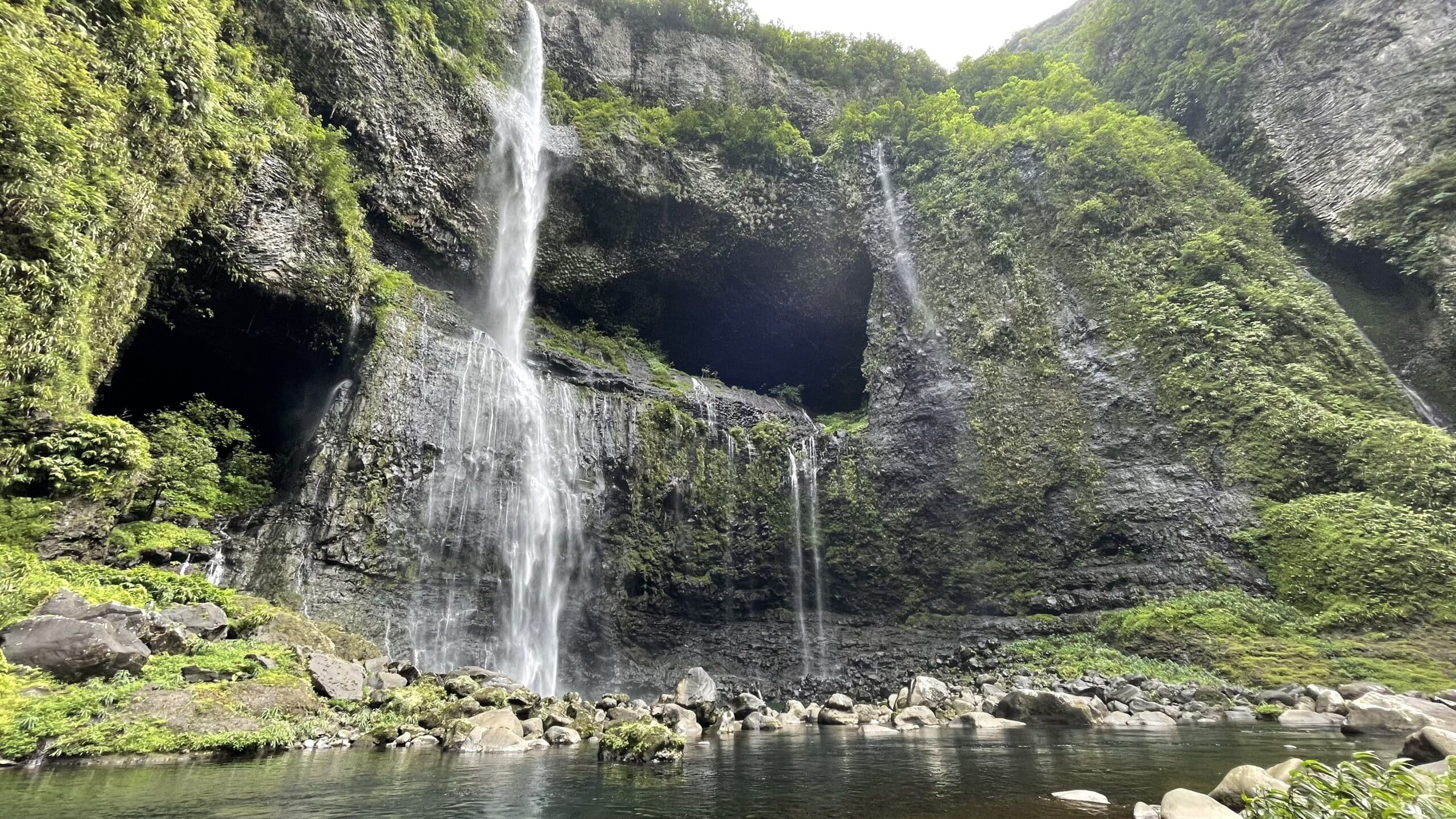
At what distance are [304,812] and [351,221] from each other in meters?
16.6

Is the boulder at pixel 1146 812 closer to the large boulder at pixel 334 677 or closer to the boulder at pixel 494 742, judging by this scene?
the boulder at pixel 494 742

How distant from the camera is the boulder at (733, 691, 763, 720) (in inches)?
491

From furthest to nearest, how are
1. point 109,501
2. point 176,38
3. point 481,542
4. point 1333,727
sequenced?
point 481,542, point 176,38, point 109,501, point 1333,727

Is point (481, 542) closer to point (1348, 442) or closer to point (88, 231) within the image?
point (88, 231)

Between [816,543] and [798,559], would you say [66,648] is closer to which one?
[798,559]

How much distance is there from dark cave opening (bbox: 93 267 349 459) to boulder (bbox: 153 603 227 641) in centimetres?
720

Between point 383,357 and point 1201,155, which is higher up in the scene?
point 1201,155

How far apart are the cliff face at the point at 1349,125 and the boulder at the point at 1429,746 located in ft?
52.9

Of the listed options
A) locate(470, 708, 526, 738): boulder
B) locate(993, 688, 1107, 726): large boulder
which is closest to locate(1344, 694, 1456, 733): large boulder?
locate(993, 688, 1107, 726): large boulder

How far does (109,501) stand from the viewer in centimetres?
1073

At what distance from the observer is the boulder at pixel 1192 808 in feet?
11.9

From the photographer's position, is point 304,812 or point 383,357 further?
point 383,357

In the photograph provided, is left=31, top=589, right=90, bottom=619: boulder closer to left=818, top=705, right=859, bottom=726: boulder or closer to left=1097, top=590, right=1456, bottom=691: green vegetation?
left=818, top=705, right=859, bottom=726: boulder

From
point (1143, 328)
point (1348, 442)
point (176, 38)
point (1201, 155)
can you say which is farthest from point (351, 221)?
point (1201, 155)
